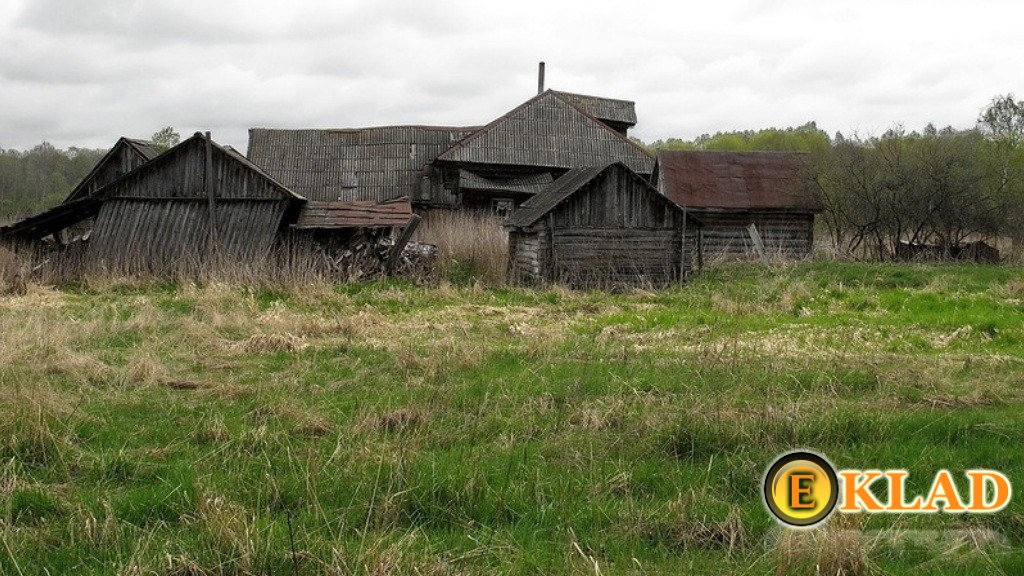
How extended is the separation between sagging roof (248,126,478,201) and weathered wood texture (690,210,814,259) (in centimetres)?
1351

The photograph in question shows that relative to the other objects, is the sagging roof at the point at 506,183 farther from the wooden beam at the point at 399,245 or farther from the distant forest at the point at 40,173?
the distant forest at the point at 40,173

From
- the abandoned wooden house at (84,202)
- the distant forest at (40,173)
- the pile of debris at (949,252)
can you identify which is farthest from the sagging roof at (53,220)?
the distant forest at (40,173)

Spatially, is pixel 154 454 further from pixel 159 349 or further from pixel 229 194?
pixel 229 194

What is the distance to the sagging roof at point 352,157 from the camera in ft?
126

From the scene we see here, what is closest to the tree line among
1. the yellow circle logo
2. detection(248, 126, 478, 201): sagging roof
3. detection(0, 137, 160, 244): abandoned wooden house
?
detection(248, 126, 478, 201): sagging roof

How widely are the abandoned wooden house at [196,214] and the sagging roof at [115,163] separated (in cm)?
551

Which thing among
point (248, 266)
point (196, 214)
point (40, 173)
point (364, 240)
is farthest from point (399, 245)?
point (40, 173)

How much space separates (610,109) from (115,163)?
27.1m

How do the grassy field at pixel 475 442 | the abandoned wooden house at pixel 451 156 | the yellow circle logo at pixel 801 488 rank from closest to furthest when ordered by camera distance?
the yellow circle logo at pixel 801 488 < the grassy field at pixel 475 442 < the abandoned wooden house at pixel 451 156

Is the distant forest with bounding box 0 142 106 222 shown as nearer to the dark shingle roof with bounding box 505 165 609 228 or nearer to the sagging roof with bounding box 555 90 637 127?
the sagging roof with bounding box 555 90 637 127

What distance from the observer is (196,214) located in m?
21.6

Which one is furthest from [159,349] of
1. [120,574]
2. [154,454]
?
[120,574]

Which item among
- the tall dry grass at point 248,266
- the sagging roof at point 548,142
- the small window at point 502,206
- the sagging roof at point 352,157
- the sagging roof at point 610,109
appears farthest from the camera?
the sagging roof at point 610,109

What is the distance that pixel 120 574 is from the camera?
411cm
